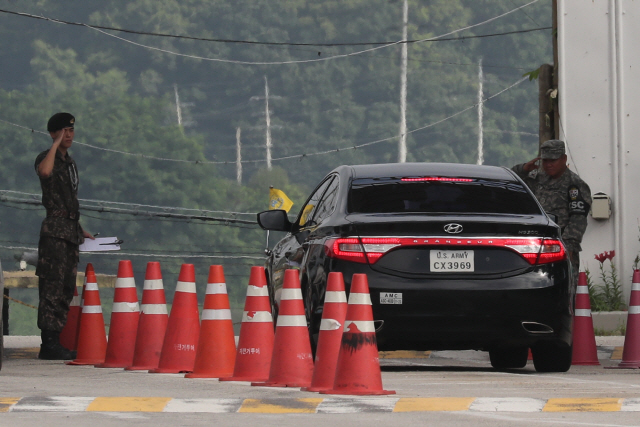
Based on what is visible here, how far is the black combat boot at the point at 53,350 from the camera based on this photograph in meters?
10.6

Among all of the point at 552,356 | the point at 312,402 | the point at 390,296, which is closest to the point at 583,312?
the point at 552,356

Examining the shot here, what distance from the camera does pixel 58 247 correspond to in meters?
10.6

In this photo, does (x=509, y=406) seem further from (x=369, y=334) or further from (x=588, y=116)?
(x=588, y=116)

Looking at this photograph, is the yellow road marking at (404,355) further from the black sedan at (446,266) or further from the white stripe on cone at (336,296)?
the white stripe on cone at (336,296)

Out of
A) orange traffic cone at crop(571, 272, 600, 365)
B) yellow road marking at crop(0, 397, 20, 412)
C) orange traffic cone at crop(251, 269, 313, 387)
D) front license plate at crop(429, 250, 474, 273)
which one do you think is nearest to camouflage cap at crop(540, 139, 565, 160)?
orange traffic cone at crop(571, 272, 600, 365)

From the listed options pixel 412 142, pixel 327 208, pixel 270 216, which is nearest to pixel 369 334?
pixel 327 208

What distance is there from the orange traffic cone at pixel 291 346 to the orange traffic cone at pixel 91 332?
9.57ft

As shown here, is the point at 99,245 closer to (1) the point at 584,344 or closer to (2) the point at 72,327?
(2) the point at 72,327

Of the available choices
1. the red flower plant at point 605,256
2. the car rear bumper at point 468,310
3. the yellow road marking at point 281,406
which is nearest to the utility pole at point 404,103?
the red flower plant at point 605,256

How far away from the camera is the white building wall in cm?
1480

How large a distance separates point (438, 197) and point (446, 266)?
2.24 feet

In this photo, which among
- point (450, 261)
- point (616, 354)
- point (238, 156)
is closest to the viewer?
point (450, 261)

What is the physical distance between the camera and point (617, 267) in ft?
48.5

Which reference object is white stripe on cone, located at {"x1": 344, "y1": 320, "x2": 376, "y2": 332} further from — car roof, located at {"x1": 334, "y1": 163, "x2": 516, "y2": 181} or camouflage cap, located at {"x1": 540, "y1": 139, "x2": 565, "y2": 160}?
camouflage cap, located at {"x1": 540, "y1": 139, "x2": 565, "y2": 160}
